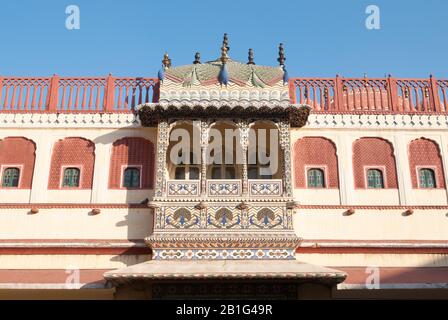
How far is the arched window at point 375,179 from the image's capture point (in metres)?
14.2

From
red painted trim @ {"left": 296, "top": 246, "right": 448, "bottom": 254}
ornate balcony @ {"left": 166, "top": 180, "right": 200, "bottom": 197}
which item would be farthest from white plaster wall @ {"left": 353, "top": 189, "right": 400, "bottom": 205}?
ornate balcony @ {"left": 166, "top": 180, "right": 200, "bottom": 197}

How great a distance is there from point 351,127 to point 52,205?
765cm

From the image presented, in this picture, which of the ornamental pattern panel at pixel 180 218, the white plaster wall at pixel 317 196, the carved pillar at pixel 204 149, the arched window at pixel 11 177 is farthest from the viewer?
the arched window at pixel 11 177

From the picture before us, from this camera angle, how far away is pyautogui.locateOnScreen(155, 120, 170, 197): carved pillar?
13289 mm

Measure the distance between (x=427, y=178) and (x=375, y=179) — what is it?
4.31 ft

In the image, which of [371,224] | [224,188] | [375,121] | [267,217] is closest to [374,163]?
[375,121]

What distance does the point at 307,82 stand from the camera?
15.0 meters

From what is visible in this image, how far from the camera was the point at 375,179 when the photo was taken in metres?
14.3

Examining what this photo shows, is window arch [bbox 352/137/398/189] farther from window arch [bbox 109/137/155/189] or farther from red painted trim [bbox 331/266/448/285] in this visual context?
window arch [bbox 109/137/155/189]

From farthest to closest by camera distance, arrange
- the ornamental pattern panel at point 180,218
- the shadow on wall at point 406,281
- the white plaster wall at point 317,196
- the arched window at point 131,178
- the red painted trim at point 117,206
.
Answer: the arched window at point 131,178, the white plaster wall at point 317,196, the red painted trim at point 117,206, the ornamental pattern panel at point 180,218, the shadow on wall at point 406,281

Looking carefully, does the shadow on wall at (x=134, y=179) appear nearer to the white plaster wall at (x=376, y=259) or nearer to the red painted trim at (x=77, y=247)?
the red painted trim at (x=77, y=247)

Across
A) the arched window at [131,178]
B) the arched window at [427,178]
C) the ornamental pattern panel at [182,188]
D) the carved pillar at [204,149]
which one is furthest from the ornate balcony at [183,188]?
the arched window at [427,178]

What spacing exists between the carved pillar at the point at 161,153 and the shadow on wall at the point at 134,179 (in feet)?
2.19

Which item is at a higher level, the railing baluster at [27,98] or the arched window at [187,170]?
the railing baluster at [27,98]
